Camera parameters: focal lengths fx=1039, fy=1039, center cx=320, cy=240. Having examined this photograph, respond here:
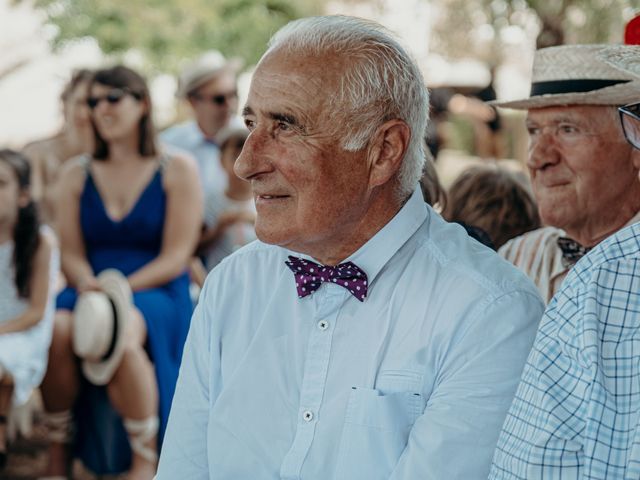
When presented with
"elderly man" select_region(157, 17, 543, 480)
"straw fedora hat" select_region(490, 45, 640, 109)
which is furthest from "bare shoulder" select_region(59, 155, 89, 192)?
"elderly man" select_region(157, 17, 543, 480)

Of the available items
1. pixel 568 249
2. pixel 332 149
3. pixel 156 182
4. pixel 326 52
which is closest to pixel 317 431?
pixel 332 149

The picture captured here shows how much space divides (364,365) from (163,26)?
11792 mm

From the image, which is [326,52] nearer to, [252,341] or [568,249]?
[252,341]

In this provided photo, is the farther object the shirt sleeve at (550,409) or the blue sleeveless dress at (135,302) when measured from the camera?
the blue sleeveless dress at (135,302)

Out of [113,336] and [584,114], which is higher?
[584,114]

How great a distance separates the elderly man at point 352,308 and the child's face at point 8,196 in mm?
3122

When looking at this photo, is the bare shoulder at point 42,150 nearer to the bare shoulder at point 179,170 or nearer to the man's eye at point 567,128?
the bare shoulder at point 179,170

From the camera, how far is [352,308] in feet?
8.09

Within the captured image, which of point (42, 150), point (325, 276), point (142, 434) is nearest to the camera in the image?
point (325, 276)

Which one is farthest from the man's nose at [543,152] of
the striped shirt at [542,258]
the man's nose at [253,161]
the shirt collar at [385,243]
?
the man's nose at [253,161]

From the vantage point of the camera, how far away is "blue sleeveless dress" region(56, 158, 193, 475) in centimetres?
518

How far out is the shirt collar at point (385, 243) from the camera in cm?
248

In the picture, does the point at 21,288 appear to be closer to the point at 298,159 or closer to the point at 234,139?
the point at 234,139

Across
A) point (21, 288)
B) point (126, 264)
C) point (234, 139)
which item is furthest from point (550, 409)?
point (234, 139)
